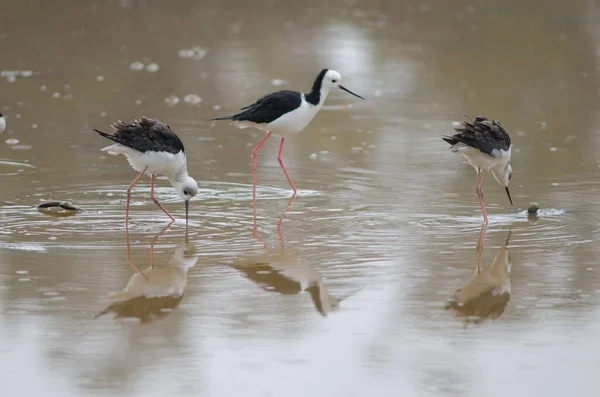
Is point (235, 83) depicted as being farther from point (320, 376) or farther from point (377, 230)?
point (320, 376)

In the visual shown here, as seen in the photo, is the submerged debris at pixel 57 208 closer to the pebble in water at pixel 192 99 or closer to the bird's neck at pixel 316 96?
the bird's neck at pixel 316 96

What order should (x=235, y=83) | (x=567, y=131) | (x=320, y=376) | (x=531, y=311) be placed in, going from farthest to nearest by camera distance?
(x=235, y=83), (x=567, y=131), (x=531, y=311), (x=320, y=376)

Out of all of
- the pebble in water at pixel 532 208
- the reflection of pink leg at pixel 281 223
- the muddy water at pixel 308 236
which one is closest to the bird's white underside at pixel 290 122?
the muddy water at pixel 308 236

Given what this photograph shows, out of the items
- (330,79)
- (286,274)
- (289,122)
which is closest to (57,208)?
(289,122)

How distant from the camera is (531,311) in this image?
6.07m

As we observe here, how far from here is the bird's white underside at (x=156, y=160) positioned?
8.32 m

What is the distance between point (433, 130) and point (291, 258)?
16.6 feet

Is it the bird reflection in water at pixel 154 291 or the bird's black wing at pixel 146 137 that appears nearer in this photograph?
the bird reflection in water at pixel 154 291

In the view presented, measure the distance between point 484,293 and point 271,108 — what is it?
3.51 meters

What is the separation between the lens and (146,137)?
8.30 meters

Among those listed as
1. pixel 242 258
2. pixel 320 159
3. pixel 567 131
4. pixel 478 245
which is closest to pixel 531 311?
pixel 478 245

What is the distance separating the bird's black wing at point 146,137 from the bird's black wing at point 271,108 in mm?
1124

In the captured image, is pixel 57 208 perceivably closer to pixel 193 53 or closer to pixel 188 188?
pixel 188 188

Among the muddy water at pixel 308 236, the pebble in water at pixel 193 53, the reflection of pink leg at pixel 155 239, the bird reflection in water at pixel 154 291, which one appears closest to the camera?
the muddy water at pixel 308 236
